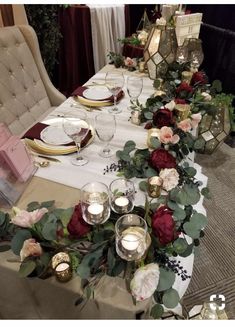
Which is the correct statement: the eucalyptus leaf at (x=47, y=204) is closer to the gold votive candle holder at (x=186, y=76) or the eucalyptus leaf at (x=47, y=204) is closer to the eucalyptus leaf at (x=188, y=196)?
the eucalyptus leaf at (x=188, y=196)

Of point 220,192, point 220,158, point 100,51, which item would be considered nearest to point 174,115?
point 220,192

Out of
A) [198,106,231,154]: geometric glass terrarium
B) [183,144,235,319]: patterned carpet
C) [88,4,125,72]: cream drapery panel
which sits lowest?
[183,144,235,319]: patterned carpet

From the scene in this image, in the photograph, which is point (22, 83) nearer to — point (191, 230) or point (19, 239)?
point (19, 239)

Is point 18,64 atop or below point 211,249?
atop

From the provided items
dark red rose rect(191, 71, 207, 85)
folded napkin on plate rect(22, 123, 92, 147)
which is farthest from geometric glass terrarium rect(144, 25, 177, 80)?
folded napkin on plate rect(22, 123, 92, 147)

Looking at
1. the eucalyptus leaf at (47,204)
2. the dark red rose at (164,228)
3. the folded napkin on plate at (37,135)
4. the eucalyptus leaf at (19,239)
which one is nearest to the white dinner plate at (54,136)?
the folded napkin on plate at (37,135)

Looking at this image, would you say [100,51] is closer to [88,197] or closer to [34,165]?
[34,165]

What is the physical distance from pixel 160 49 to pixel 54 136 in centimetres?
86

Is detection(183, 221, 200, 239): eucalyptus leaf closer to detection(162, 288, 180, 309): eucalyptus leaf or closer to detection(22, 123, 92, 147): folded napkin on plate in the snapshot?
detection(162, 288, 180, 309): eucalyptus leaf

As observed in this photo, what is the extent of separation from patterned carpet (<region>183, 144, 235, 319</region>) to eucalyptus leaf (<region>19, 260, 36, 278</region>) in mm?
923

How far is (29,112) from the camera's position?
1.76 m

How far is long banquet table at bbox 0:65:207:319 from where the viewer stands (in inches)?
21.7

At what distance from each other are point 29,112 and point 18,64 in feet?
0.98

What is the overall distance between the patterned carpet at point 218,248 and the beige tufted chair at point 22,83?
1.26 meters
